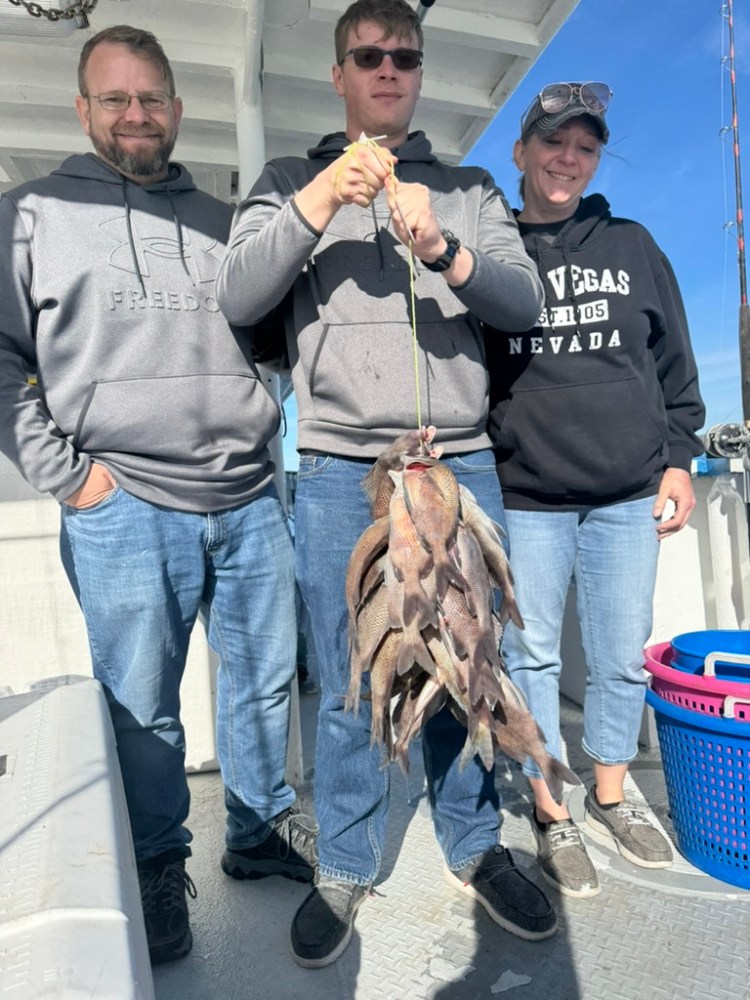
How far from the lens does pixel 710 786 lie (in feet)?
7.98

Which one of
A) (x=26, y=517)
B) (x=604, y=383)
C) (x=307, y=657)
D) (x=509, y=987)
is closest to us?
(x=509, y=987)

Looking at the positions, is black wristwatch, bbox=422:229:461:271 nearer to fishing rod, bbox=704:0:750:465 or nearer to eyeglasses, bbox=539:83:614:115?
eyeglasses, bbox=539:83:614:115

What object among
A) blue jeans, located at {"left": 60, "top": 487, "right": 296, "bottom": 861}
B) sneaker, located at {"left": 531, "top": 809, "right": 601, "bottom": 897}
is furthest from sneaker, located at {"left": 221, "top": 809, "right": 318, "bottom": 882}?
sneaker, located at {"left": 531, "top": 809, "right": 601, "bottom": 897}

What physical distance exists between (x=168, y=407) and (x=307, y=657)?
312cm

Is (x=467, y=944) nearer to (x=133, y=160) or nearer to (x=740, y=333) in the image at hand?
(x=133, y=160)

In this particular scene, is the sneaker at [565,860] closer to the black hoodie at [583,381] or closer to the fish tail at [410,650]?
the black hoodie at [583,381]

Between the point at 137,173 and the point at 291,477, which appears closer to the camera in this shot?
the point at 137,173

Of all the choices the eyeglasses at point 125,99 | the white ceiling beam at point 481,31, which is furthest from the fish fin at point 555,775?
the white ceiling beam at point 481,31

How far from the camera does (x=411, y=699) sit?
1.67 meters

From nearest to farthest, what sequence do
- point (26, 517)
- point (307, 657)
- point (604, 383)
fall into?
point (604, 383) → point (26, 517) → point (307, 657)

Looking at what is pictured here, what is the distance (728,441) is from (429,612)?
99.4 inches

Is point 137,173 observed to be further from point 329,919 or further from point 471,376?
point 329,919

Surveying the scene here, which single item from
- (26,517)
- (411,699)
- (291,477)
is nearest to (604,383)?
(411,699)

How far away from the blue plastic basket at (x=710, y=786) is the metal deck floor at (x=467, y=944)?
0.28 feet
